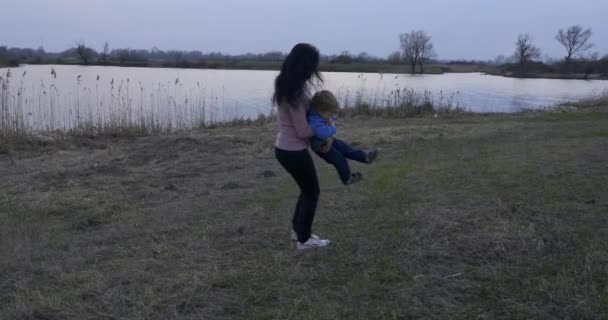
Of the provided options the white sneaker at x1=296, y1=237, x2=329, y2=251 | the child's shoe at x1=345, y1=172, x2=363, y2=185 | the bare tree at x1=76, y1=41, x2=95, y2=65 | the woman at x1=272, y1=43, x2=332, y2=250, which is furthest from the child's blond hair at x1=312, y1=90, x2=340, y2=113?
the bare tree at x1=76, y1=41, x2=95, y2=65

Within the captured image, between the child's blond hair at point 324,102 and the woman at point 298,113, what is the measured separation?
0.06 meters

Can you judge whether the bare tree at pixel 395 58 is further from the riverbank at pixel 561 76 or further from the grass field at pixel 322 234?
the grass field at pixel 322 234

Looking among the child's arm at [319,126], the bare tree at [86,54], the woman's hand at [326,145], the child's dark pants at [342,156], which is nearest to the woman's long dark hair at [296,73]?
the child's arm at [319,126]

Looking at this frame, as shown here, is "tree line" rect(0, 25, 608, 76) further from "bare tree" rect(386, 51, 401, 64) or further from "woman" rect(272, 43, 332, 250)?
"woman" rect(272, 43, 332, 250)

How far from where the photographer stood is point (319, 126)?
3.75 m

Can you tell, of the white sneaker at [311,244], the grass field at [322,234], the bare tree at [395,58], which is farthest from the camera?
the bare tree at [395,58]

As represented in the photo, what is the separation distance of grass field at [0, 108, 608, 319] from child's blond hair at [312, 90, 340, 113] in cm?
111

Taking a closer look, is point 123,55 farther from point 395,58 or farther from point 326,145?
point 326,145

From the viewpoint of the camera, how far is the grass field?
3.27m

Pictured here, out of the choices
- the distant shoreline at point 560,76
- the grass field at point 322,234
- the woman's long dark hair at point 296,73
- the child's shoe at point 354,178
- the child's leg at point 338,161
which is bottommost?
the grass field at point 322,234

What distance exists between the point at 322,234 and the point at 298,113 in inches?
55.4

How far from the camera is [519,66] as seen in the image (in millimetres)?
50281

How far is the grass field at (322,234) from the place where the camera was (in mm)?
3271

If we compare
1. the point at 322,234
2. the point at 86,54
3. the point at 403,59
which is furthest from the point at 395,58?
the point at 322,234
